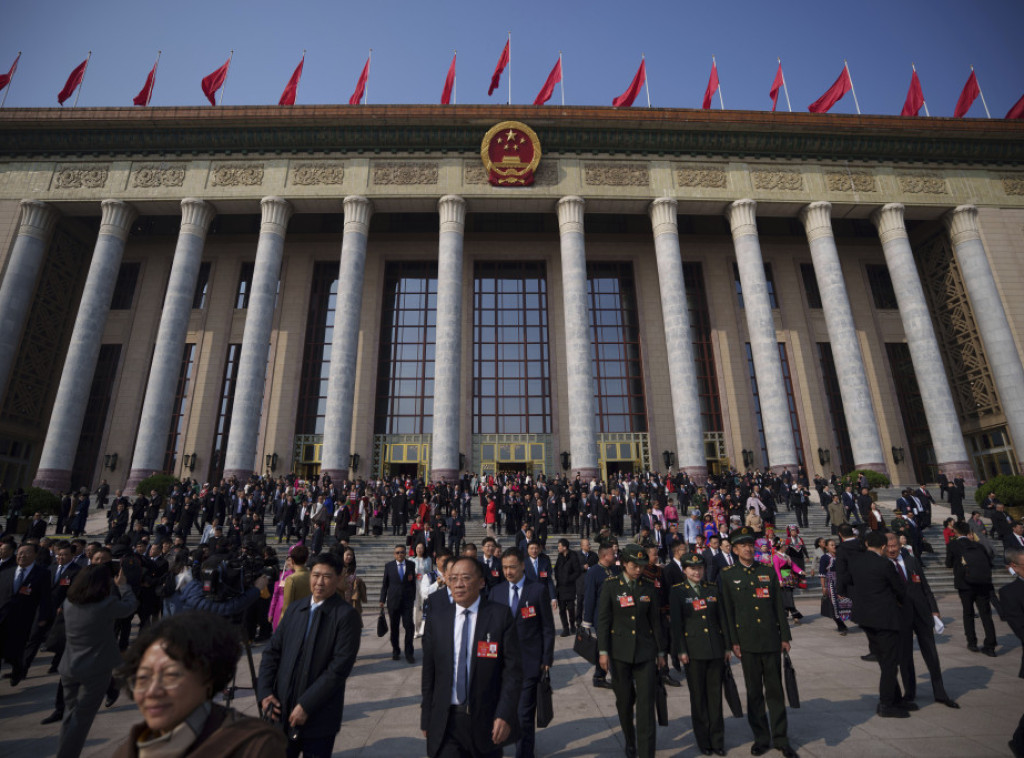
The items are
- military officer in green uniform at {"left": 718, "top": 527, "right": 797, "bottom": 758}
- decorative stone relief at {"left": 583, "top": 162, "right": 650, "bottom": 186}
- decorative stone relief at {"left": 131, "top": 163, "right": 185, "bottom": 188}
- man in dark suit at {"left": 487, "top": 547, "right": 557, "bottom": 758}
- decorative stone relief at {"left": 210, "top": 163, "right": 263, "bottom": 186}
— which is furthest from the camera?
decorative stone relief at {"left": 583, "top": 162, "right": 650, "bottom": 186}

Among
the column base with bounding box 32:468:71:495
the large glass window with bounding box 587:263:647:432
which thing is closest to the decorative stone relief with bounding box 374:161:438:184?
the large glass window with bounding box 587:263:647:432

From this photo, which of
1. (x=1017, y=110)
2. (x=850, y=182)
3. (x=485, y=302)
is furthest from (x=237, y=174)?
(x=1017, y=110)

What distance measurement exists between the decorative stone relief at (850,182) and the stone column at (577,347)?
1258 centimetres

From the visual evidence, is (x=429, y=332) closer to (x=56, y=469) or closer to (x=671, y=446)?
(x=671, y=446)

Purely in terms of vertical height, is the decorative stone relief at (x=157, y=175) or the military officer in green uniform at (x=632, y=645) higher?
the decorative stone relief at (x=157, y=175)

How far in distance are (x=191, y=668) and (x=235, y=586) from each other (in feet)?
15.9

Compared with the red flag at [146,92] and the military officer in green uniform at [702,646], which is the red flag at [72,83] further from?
the military officer in green uniform at [702,646]

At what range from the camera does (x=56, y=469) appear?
21609 mm

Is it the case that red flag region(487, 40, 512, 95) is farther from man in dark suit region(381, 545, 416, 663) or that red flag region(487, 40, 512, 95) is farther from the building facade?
man in dark suit region(381, 545, 416, 663)

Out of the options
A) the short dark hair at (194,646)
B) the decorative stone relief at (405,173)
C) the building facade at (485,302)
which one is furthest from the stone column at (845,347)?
the short dark hair at (194,646)

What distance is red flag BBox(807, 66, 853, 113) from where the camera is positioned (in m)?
26.6

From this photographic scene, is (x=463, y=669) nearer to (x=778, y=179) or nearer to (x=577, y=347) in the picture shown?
(x=577, y=347)

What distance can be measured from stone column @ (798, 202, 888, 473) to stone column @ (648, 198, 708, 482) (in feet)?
20.8

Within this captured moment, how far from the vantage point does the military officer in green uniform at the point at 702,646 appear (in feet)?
14.9
